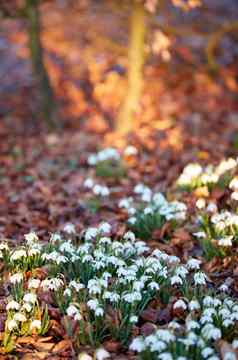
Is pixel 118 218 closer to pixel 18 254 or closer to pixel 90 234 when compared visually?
pixel 90 234

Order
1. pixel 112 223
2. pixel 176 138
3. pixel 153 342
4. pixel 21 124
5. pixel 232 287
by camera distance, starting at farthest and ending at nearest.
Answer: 1. pixel 21 124
2. pixel 176 138
3. pixel 112 223
4. pixel 232 287
5. pixel 153 342

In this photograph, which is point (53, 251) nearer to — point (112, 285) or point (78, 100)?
point (112, 285)

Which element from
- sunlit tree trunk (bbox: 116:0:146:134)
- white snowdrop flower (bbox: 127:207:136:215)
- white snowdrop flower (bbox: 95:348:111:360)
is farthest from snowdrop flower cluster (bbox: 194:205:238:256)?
sunlit tree trunk (bbox: 116:0:146:134)

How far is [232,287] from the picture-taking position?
4246mm

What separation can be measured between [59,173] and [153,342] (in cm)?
402

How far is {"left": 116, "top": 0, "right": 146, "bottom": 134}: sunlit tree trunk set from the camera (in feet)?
25.6

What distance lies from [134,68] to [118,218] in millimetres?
3037

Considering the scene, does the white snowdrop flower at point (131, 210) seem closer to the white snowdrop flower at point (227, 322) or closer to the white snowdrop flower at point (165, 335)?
the white snowdrop flower at point (227, 322)

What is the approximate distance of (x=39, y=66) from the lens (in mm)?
8320

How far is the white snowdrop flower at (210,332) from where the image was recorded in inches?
134

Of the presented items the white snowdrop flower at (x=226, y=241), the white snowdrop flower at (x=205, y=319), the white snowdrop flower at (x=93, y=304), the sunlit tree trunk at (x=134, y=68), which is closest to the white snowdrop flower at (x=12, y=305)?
the white snowdrop flower at (x=93, y=304)

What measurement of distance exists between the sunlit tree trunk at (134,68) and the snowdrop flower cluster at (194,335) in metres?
4.66

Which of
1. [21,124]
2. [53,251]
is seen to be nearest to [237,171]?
[53,251]

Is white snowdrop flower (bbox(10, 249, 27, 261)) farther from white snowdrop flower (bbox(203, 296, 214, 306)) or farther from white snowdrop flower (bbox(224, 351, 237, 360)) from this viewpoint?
white snowdrop flower (bbox(224, 351, 237, 360))
